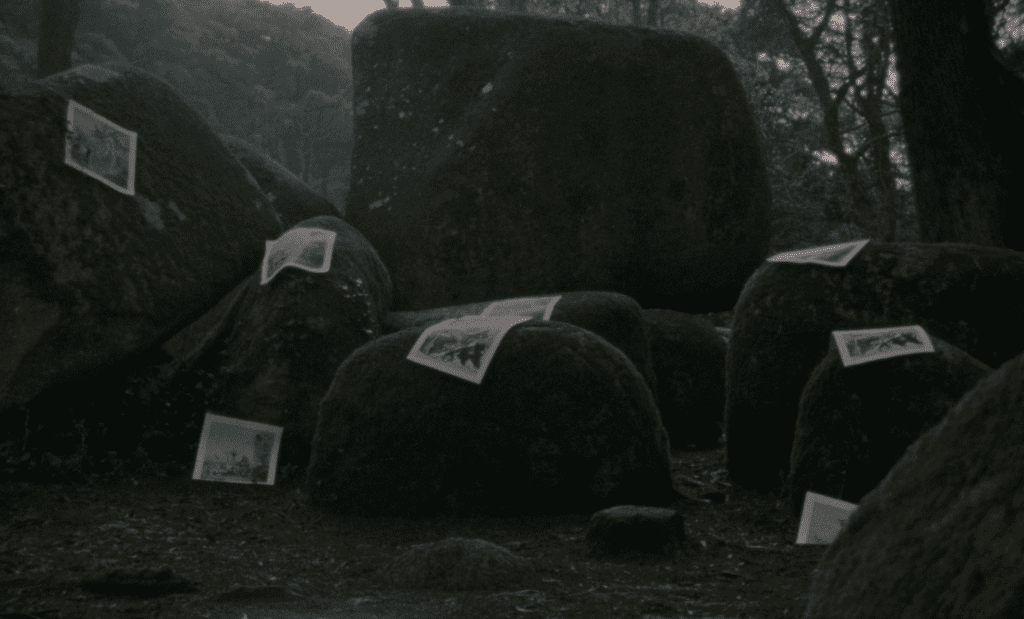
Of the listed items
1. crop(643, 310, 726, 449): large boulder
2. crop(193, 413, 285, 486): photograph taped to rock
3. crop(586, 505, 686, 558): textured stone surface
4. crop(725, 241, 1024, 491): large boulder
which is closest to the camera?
crop(586, 505, 686, 558): textured stone surface

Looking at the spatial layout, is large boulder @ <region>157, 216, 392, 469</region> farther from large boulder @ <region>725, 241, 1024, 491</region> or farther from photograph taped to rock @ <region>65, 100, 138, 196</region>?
large boulder @ <region>725, 241, 1024, 491</region>

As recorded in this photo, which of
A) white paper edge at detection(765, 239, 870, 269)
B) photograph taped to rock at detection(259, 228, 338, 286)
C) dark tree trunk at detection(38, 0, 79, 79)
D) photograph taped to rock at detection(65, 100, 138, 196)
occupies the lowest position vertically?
photograph taped to rock at detection(259, 228, 338, 286)

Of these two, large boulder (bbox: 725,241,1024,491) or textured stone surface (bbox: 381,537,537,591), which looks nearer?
textured stone surface (bbox: 381,537,537,591)

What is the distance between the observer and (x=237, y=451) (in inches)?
184

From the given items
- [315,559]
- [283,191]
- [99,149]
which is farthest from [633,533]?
[283,191]

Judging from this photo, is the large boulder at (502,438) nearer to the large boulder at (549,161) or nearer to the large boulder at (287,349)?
the large boulder at (287,349)

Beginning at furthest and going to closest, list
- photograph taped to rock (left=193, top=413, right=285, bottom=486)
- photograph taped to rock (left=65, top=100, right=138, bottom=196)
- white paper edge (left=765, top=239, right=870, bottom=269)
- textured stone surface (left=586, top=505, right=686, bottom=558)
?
photograph taped to rock (left=65, top=100, right=138, bottom=196)
photograph taped to rock (left=193, top=413, right=285, bottom=486)
white paper edge (left=765, top=239, right=870, bottom=269)
textured stone surface (left=586, top=505, right=686, bottom=558)

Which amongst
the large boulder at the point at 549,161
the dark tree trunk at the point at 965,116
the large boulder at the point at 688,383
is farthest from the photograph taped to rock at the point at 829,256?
the large boulder at the point at 549,161

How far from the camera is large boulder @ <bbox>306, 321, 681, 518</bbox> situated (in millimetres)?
3664

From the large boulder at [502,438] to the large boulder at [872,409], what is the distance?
2.16ft

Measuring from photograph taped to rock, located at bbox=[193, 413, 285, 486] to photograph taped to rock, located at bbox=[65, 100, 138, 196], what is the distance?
4.46 feet

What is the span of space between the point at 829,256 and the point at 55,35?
29.6ft

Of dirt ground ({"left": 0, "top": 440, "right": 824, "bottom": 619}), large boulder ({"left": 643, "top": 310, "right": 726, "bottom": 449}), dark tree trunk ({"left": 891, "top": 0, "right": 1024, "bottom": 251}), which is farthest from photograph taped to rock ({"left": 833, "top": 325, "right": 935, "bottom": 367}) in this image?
large boulder ({"left": 643, "top": 310, "right": 726, "bottom": 449})

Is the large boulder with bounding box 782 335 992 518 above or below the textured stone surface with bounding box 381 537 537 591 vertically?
above
